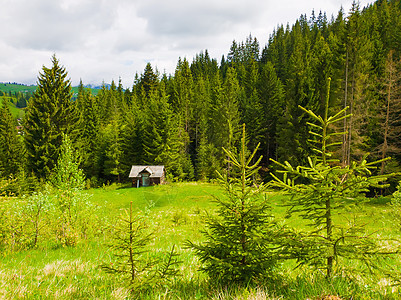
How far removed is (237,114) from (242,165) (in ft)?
149

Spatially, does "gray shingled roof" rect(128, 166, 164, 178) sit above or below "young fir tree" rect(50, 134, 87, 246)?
below

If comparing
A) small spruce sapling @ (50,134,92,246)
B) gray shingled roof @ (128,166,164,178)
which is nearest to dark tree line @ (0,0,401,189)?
gray shingled roof @ (128,166,164,178)

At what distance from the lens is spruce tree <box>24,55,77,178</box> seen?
110ft

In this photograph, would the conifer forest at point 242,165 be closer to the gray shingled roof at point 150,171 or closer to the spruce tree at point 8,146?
the spruce tree at point 8,146

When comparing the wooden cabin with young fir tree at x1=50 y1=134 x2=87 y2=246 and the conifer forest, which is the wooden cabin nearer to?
the conifer forest

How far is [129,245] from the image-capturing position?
347 centimetres

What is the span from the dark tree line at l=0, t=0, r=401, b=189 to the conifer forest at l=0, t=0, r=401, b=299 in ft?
0.83

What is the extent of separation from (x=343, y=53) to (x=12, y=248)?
3487cm

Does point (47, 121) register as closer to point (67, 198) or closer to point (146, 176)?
point (146, 176)

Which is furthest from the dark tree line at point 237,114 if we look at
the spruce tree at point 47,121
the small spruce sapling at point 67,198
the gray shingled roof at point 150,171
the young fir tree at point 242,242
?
the young fir tree at point 242,242

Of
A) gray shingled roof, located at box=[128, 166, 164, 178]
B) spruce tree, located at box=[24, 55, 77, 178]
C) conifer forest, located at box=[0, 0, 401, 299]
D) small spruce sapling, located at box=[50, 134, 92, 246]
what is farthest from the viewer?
gray shingled roof, located at box=[128, 166, 164, 178]

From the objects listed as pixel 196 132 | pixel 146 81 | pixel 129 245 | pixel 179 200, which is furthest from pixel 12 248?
pixel 146 81

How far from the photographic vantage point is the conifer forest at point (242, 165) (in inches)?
131

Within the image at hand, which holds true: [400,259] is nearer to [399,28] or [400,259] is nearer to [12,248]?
[12,248]
